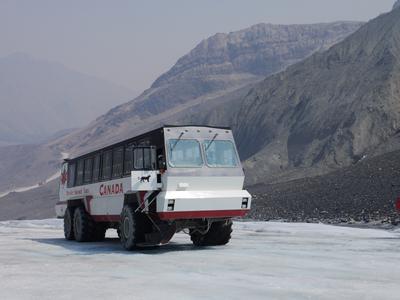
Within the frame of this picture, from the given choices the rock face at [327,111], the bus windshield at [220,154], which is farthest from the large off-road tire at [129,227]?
the rock face at [327,111]

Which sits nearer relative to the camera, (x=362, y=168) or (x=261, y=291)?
(x=261, y=291)

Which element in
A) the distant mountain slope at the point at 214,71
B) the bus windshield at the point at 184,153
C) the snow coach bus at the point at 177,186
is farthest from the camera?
the distant mountain slope at the point at 214,71

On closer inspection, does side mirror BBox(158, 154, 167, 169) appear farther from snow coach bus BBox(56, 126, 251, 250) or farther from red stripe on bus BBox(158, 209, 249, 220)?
red stripe on bus BBox(158, 209, 249, 220)

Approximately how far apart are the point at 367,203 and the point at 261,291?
23848 mm

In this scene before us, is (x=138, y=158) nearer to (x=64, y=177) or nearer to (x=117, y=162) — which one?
(x=117, y=162)

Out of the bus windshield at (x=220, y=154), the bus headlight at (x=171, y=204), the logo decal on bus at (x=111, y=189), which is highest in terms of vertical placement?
the bus windshield at (x=220, y=154)

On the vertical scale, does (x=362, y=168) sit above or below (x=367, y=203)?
above

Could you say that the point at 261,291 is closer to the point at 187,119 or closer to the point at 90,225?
the point at 90,225

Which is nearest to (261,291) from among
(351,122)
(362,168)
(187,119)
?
(362,168)

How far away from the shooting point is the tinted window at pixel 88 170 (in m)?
15.7

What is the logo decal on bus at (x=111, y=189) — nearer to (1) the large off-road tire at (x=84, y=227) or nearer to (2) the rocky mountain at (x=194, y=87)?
(1) the large off-road tire at (x=84, y=227)

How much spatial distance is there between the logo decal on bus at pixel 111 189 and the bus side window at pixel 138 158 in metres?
1.17

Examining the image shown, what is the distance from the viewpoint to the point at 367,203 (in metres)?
29.9

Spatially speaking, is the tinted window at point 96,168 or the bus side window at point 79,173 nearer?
the tinted window at point 96,168
